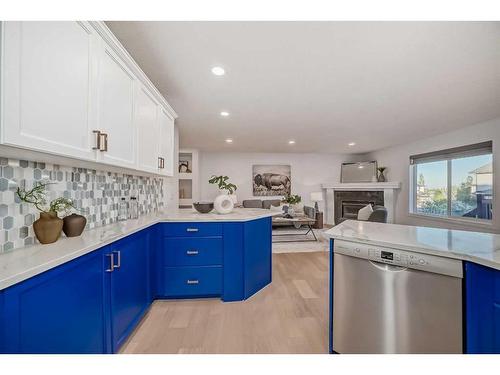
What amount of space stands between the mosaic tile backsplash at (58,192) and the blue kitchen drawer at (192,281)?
788 mm

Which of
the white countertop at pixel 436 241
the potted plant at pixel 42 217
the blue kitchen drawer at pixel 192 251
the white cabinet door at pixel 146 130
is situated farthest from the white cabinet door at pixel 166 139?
the white countertop at pixel 436 241

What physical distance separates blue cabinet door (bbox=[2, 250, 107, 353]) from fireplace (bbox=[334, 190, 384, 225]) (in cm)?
711

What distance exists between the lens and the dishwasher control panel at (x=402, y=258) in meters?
1.09

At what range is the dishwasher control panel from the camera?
1088mm

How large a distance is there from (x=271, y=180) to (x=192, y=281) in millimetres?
5517

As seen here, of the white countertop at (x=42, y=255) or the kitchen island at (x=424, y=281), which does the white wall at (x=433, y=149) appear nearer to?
the kitchen island at (x=424, y=281)

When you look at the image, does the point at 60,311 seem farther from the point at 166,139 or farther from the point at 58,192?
the point at 166,139

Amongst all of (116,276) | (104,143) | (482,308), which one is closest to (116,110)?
(104,143)

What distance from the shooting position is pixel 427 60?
207cm

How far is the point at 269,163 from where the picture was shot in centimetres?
757

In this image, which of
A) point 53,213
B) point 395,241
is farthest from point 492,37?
point 53,213

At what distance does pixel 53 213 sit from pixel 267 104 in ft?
8.81
